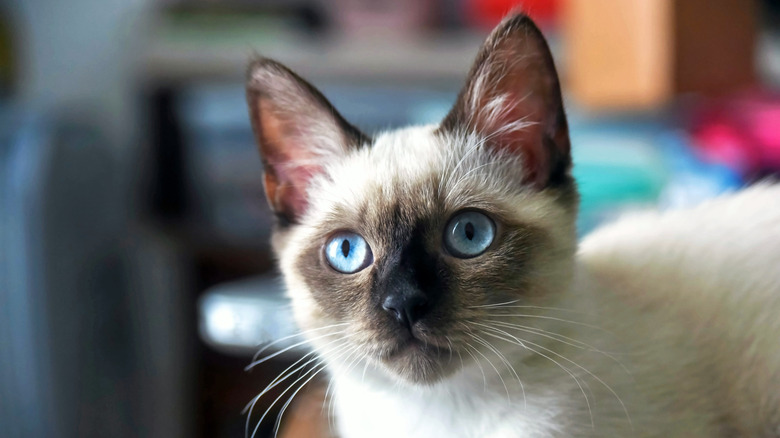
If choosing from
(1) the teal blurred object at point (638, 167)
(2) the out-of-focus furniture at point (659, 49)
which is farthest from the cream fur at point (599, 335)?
(1) the teal blurred object at point (638, 167)

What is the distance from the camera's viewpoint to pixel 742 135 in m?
2.04

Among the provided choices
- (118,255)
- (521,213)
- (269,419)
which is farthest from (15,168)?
(521,213)

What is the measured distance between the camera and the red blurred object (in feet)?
8.36

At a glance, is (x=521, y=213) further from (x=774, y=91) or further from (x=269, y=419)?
Result: (x=774, y=91)

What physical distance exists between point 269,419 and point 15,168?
5.23 feet

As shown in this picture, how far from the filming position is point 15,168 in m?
2.48

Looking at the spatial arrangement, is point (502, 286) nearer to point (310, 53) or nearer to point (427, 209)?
point (427, 209)

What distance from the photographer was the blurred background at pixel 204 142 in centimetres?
187

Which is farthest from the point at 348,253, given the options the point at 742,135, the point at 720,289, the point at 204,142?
the point at 204,142

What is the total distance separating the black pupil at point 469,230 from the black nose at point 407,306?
116mm

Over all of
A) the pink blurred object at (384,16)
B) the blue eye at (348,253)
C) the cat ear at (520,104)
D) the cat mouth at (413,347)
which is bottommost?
the cat mouth at (413,347)

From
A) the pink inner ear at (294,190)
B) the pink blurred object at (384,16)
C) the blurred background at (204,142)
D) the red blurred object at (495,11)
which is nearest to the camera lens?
the pink inner ear at (294,190)

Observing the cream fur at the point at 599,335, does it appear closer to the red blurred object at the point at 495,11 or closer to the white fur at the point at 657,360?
the white fur at the point at 657,360

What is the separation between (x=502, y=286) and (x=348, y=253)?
8.1 inches
